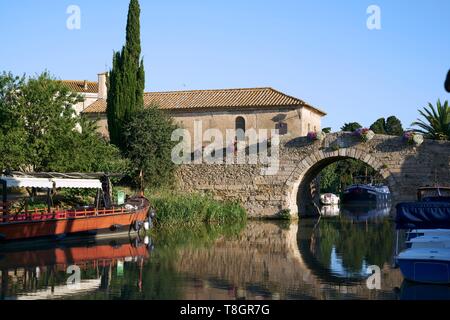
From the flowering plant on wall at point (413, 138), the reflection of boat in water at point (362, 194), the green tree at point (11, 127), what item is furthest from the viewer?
the reflection of boat in water at point (362, 194)

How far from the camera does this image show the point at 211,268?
54.9 ft

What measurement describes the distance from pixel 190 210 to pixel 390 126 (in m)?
63.4

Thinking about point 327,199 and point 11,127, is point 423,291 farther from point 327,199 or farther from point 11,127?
point 327,199

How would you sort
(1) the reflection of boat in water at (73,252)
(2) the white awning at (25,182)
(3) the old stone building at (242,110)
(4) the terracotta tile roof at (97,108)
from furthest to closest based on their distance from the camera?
1. (4) the terracotta tile roof at (97,108)
2. (3) the old stone building at (242,110)
3. (2) the white awning at (25,182)
4. (1) the reflection of boat in water at (73,252)

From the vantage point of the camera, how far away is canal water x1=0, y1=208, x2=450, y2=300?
1313 cm

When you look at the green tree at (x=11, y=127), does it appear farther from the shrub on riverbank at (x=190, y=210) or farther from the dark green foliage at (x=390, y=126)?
the dark green foliage at (x=390, y=126)

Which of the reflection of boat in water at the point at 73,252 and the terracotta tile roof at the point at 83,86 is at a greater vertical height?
the terracotta tile roof at the point at 83,86

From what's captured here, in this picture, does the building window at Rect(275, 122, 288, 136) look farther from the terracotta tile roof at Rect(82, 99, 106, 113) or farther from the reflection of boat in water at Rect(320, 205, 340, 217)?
the terracotta tile roof at Rect(82, 99, 106, 113)

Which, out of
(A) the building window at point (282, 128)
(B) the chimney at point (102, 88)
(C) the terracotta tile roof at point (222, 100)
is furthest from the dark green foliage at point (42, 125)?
(B) the chimney at point (102, 88)

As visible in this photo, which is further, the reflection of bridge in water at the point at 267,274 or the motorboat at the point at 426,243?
the motorboat at the point at 426,243

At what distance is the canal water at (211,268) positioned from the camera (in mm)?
13133

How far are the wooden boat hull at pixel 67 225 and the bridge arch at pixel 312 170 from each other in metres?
10.5

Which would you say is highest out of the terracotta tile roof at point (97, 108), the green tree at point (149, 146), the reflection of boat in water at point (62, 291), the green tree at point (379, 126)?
the green tree at point (379, 126)

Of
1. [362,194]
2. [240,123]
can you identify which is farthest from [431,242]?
[362,194]
